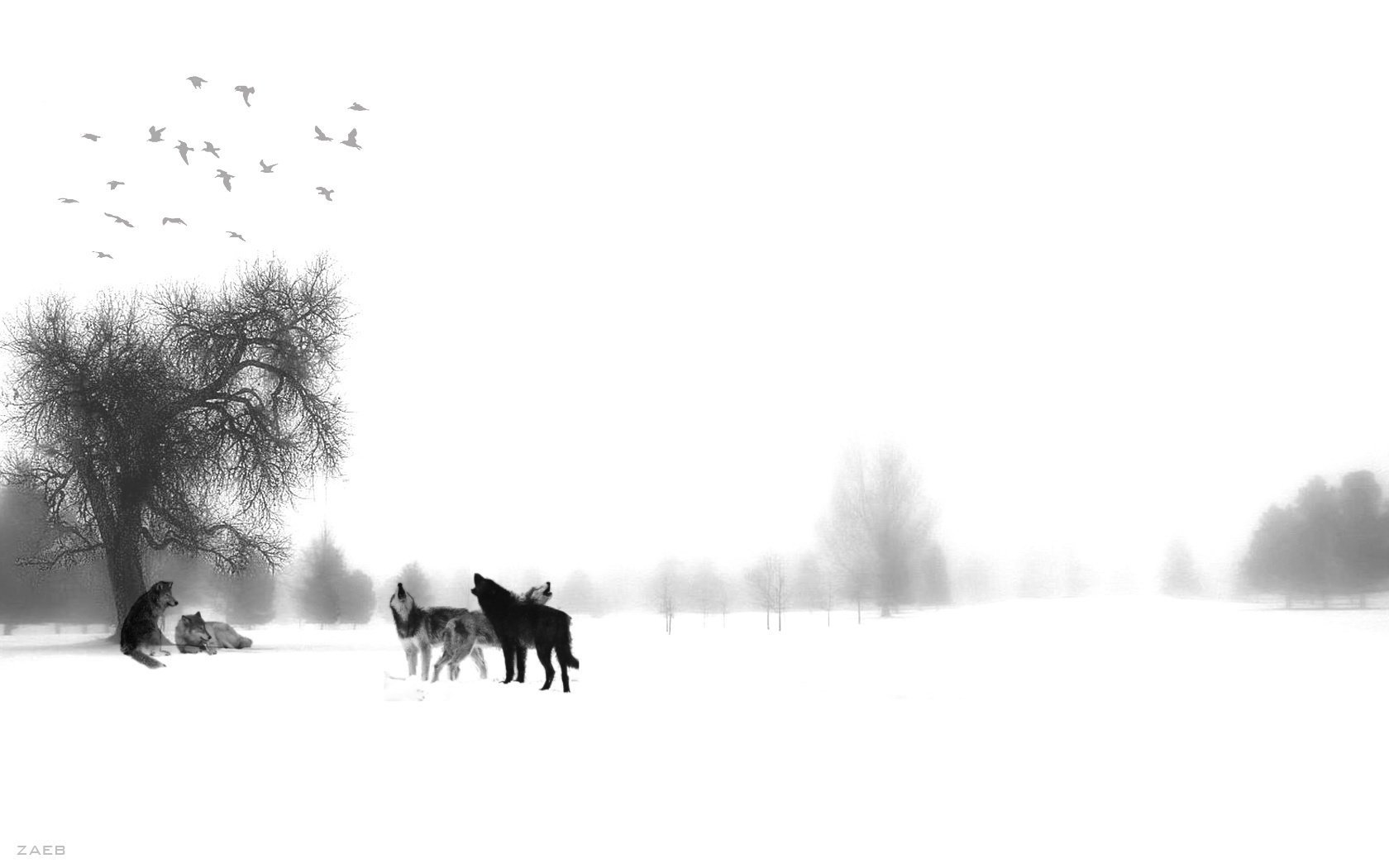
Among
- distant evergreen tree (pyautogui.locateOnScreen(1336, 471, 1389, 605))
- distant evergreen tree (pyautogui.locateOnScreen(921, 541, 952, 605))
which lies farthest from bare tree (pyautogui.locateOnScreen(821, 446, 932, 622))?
distant evergreen tree (pyautogui.locateOnScreen(1336, 471, 1389, 605))

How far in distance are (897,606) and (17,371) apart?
1583 inches

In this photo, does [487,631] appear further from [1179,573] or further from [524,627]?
[1179,573]

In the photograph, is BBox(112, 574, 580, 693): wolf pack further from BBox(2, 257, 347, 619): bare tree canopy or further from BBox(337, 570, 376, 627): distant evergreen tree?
BBox(337, 570, 376, 627): distant evergreen tree

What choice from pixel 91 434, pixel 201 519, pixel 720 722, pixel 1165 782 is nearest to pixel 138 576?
pixel 201 519

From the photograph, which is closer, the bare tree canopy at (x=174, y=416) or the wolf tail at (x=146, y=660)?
the wolf tail at (x=146, y=660)

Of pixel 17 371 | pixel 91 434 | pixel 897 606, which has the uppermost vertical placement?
pixel 17 371

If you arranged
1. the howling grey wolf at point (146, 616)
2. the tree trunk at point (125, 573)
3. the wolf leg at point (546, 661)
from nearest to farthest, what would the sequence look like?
the wolf leg at point (546, 661) < the howling grey wolf at point (146, 616) < the tree trunk at point (125, 573)

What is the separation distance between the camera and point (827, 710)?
1148 centimetres

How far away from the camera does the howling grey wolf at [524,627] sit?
12.9 m

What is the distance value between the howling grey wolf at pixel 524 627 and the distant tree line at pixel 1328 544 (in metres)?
52.7

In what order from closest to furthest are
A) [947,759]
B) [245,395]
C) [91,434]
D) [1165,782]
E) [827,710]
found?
[1165,782] < [947,759] < [827,710] < [91,434] < [245,395]

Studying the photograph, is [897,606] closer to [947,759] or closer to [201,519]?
[201,519]

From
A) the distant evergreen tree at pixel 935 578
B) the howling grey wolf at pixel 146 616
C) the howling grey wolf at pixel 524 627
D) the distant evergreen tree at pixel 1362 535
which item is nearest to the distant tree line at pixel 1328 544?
the distant evergreen tree at pixel 1362 535

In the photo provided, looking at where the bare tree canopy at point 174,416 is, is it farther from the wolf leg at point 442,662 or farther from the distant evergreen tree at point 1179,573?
the distant evergreen tree at point 1179,573
